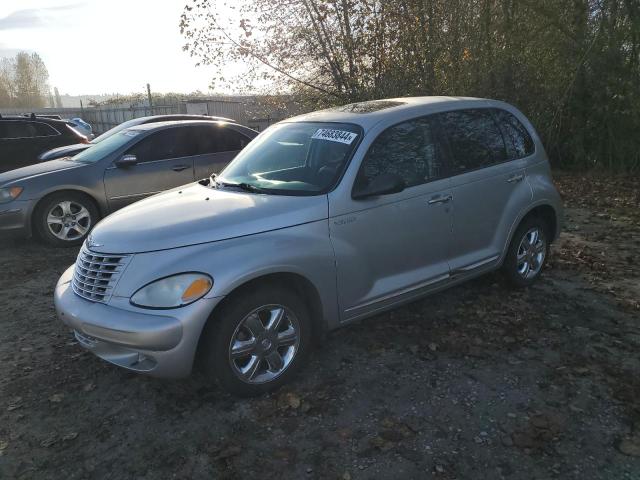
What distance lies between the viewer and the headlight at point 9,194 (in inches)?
255

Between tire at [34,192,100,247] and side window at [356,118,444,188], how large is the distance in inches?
187

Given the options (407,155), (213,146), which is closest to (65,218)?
(213,146)

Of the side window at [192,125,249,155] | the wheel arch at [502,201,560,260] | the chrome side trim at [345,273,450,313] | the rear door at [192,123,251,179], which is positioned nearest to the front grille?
the chrome side trim at [345,273,450,313]

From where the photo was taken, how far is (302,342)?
3.41 meters

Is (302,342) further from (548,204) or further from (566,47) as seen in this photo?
(566,47)

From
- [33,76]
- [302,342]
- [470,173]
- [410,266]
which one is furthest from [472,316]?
[33,76]

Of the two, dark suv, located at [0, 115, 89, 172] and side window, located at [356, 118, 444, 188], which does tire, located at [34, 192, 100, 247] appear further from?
side window, located at [356, 118, 444, 188]

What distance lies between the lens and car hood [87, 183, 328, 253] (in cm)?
315

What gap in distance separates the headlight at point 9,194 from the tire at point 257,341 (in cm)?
476

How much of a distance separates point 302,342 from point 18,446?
1741 mm

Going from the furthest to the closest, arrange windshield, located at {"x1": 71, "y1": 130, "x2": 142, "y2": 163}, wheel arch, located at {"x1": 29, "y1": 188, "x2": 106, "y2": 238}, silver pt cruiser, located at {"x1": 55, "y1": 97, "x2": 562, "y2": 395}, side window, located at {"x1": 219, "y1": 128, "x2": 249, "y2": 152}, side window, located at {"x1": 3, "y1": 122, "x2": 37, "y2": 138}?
1. side window, located at {"x1": 3, "y1": 122, "x2": 37, "y2": 138}
2. side window, located at {"x1": 219, "y1": 128, "x2": 249, "y2": 152}
3. windshield, located at {"x1": 71, "y1": 130, "x2": 142, "y2": 163}
4. wheel arch, located at {"x1": 29, "y1": 188, "x2": 106, "y2": 238}
5. silver pt cruiser, located at {"x1": 55, "y1": 97, "x2": 562, "y2": 395}

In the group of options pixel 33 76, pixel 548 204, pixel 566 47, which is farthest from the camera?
pixel 33 76

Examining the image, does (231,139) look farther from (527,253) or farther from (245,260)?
(245,260)

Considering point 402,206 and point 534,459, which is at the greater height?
point 402,206
